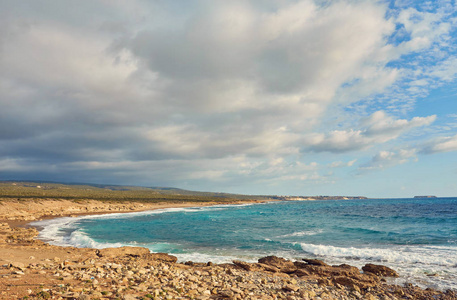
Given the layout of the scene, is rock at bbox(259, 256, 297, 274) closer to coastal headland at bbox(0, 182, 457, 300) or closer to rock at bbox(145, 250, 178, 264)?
coastal headland at bbox(0, 182, 457, 300)

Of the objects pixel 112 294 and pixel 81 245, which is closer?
pixel 112 294

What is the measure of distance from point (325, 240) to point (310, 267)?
43.3ft

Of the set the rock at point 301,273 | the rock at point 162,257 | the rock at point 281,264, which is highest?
the rock at point 301,273

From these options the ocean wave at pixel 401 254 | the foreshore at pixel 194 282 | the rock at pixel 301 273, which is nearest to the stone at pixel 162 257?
the foreshore at pixel 194 282

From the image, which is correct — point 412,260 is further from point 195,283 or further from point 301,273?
point 195,283

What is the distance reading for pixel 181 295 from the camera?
326 inches

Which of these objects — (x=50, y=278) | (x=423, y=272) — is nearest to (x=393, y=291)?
(x=423, y=272)

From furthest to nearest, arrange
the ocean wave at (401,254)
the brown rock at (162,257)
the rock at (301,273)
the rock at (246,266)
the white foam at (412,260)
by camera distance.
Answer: the ocean wave at (401,254) → the brown rock at (162,257) → the rock at (246,266) → the rock at (301,273) → the white foam at (412,260)

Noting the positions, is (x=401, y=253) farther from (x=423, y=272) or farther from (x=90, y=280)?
(x=90, y=280)

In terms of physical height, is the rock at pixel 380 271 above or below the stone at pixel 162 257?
above

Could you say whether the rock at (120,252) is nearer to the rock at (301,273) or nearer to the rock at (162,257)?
the rock at (162,257)

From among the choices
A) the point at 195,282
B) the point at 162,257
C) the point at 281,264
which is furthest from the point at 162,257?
the point at 281,264

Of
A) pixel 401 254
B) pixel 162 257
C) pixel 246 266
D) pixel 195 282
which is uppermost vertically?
pixel 195 282

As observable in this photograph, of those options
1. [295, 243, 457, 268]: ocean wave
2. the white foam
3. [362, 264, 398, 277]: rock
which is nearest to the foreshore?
[362, 264, 398, 277]: rock
